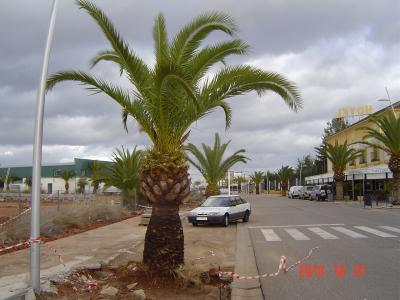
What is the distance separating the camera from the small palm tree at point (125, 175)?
33562mm

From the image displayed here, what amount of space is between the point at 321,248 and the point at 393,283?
17.8 ft

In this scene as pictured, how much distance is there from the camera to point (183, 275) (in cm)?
895

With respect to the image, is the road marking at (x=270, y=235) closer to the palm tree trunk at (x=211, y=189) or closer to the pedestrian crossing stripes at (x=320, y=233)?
the pedestrian crossing stripes at (x=320, y=233)

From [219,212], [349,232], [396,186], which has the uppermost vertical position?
[396,186]

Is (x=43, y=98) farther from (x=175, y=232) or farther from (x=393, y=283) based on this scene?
(x=393, y=283)

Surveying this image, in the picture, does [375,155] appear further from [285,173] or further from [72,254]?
[72,254]

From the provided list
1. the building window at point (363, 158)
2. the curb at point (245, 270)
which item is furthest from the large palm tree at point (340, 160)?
the curb at point (245, 270)

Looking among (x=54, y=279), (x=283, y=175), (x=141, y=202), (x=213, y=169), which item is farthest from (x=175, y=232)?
(x=283, y=175)

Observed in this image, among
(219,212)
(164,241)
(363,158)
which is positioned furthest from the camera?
(363,158)

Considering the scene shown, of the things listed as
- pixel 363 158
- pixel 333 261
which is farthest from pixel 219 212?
pixel 363 158

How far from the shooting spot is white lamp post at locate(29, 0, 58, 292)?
25.8ft

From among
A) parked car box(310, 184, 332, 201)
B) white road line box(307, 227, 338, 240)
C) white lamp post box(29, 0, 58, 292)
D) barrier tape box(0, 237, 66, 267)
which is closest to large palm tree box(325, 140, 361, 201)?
parked car box(310, 184, 332, 201)

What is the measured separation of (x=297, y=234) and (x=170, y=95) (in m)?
10.9

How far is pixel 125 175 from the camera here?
1316 inches
